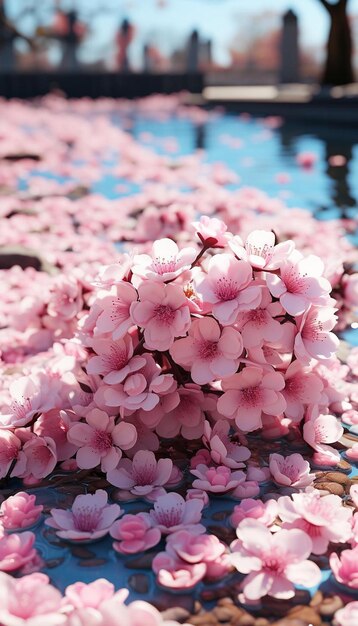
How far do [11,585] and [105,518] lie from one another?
408 millimetres

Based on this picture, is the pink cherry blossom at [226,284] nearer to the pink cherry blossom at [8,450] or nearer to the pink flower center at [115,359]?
the pink flower center at [115,359]

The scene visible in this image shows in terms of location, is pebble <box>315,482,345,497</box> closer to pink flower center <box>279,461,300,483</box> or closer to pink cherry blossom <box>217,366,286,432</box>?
pink flower center <box>279,461,300,483</box>

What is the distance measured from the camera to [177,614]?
170 cm

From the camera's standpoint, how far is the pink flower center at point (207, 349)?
223 cm

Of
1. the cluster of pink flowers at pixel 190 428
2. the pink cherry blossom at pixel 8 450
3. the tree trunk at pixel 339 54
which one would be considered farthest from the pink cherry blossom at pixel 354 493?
the tree trunk at pixel 339 54

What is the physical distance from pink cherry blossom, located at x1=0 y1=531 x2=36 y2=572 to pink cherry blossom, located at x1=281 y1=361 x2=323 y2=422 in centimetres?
92

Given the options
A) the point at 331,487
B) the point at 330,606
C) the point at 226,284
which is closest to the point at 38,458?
the point at 226,284

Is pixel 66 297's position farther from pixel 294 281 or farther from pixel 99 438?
pixel 294 281

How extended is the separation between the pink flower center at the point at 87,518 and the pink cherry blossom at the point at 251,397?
1.65 ft

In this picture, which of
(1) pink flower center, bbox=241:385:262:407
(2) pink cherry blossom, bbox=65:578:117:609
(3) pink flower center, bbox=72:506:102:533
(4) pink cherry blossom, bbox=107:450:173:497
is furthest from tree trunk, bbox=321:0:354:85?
(2) pink cherry blossom, bbox=65:578:117:609

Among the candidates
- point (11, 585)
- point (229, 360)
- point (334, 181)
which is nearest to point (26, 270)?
point (229, 360)

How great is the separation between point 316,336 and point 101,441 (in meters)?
0.74

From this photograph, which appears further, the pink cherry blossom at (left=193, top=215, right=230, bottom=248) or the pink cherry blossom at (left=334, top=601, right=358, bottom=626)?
the pink cherry blossom at (left=193, top=215, right=230, bottom=248)

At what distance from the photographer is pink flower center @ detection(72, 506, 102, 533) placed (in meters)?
2.00
